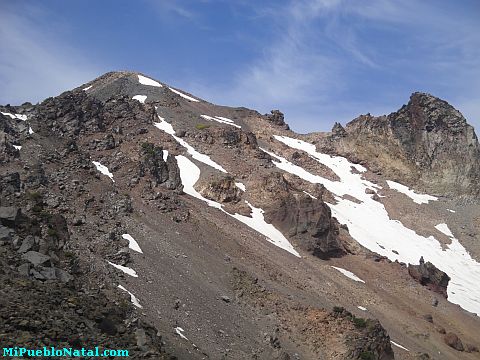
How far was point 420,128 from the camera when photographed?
9419 cm

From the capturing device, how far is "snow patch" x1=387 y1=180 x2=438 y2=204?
7806 cm

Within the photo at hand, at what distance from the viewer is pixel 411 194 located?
80312 millimetres

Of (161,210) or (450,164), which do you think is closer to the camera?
(161,210)

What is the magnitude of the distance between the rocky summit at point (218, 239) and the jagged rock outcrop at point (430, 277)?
0.18 metres

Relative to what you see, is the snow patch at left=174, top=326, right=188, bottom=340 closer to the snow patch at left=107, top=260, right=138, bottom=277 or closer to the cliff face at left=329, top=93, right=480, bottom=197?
the snow patch at left=107, top=260, right=138, bottom=277

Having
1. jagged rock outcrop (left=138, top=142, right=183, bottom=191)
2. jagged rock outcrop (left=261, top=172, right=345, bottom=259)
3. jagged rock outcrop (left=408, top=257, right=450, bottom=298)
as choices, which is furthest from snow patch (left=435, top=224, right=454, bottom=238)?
jagged rock outcrop (left=138, top=142, right=183, bottom=191)

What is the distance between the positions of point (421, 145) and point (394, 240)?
36575 millimetres

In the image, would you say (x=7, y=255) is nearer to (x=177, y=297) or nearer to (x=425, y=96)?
(x=177, y=297)

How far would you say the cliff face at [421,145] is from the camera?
8794cm

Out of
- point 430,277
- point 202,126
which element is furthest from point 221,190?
point 430,277

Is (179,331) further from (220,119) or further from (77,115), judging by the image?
(220,119)

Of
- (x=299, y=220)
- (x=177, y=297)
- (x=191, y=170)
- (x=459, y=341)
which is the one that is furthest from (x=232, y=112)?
(x=177, y=297)

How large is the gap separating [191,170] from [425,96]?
190ft

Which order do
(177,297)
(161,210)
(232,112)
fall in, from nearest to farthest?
(177,297) → (161,210) → (232,112)
